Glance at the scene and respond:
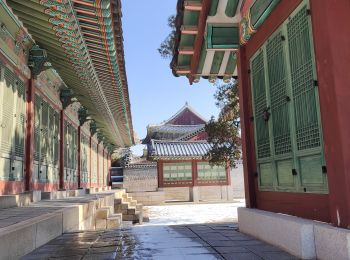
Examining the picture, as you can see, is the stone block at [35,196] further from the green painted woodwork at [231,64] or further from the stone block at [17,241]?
the green painted woodwork at [231,64]

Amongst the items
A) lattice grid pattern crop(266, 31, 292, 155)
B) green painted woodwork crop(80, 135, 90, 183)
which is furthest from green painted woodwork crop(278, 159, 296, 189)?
green painted woodwork crop(80, 135, 90, 183)

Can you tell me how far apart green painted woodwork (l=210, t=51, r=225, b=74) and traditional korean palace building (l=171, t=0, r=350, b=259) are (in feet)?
0.05

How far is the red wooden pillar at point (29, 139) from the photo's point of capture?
30.2 ft

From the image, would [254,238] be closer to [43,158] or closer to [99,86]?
[99,86]

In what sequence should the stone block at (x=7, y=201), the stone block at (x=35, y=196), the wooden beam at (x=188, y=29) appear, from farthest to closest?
the stone block at (x=35, y=196) < the stone block at (x=7, y=201) < the wooden beam at (x=188, y=29)

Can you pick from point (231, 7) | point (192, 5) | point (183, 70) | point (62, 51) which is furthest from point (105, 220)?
point (231, 7)

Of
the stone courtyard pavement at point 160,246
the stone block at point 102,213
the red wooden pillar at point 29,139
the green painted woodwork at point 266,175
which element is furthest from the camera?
the stone block at point 102,213

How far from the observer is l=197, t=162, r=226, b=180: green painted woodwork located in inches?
1177

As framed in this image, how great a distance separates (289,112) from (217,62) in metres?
3.15

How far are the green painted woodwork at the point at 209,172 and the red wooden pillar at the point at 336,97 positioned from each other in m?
26.4

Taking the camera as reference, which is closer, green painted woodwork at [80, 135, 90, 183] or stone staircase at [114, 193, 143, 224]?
stone staircase at [114, 193, 143, 224]

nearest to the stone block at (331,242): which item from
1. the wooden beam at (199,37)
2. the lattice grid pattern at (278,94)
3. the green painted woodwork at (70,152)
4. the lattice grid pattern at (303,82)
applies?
the lattice grid pattern at (303,82)

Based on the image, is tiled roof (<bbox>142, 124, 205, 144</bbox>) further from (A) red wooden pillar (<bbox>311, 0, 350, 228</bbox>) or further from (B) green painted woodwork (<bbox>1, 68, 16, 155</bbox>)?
(A) red wooden pillar (<bbox>311, 0, 350, 228</bbox>)

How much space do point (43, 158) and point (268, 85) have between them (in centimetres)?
758
